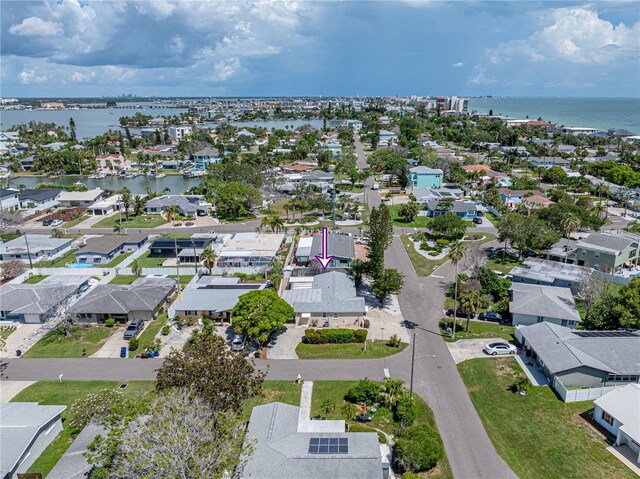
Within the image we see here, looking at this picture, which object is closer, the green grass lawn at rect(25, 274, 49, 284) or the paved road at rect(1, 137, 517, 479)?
the paved road at rect(1, 137, 517, 479)

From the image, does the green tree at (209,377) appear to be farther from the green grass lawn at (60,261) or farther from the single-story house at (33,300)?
the green grass lawn at (60,261)

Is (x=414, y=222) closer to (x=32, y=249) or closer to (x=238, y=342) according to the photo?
(x=238, y=342)

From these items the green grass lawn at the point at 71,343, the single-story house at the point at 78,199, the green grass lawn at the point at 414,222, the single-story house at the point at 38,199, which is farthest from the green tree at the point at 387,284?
the single-story house at the point at 38,199

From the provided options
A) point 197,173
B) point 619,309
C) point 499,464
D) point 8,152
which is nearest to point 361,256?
point 619,309

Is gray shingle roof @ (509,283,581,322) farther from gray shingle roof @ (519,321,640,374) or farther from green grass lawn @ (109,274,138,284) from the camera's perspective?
green grass lawn @ (109,274,138,284)

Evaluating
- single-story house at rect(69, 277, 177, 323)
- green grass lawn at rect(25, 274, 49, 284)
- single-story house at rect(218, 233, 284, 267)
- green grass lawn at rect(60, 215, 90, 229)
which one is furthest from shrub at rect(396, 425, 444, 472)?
green grass lawn at rect(60, 215, 90, 229)

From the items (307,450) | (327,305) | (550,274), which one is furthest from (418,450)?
(550,274)
